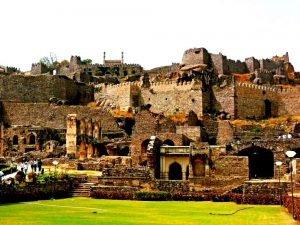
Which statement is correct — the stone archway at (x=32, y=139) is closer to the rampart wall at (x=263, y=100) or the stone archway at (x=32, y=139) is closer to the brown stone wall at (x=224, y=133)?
the brown stone wall at (x=224, y=133)

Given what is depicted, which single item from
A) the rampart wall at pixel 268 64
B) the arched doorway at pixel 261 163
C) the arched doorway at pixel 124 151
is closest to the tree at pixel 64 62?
the rampart wall at pixel 268 64

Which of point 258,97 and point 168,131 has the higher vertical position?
point 258,97

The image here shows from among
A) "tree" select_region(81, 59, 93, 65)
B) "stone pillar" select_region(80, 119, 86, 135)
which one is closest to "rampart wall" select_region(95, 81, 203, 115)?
"stone pillar" select_region(80, 119, 86, 135)

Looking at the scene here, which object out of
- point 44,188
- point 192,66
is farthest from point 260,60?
point 44,188

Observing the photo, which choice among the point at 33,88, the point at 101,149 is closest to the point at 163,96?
the point at 101,149

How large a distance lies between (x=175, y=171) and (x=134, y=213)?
21.3 metres

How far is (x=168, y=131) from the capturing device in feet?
184

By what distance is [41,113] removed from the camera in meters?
75.4

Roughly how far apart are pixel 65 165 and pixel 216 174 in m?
13.5

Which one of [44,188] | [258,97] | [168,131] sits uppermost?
[258,97]

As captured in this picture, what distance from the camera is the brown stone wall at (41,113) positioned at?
73.2m

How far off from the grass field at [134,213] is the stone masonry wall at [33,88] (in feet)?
177

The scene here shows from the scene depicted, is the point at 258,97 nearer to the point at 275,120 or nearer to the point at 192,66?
the point at 275,120

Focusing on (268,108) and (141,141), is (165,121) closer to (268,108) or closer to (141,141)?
(141,141)
